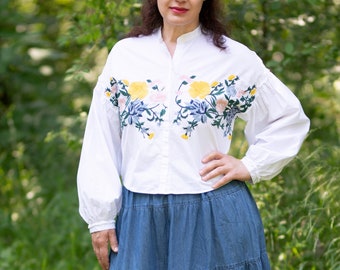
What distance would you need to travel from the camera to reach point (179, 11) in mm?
2633

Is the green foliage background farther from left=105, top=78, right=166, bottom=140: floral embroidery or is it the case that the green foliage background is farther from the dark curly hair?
left=105, top=78, right=166, bottom=140: floral embroidery

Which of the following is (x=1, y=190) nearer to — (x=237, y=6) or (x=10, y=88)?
(x=10, y=88)

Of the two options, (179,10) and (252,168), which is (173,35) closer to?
(179,10)

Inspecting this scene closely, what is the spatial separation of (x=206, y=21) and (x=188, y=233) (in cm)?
77

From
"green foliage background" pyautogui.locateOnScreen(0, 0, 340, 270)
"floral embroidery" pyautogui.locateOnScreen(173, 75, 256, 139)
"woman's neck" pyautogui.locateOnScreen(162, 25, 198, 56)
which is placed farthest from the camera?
"green foliage background" pyautogui.locateOnScreen(0, 0, 340, 270)

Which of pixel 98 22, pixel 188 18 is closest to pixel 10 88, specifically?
pixel 98 22

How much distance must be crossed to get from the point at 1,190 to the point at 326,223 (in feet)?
8.56

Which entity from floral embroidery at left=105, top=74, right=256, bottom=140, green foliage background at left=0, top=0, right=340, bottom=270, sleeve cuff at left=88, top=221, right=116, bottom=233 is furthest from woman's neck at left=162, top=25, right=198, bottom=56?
green foliage background at left=0, top=0, right=340, bottom=270

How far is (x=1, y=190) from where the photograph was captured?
17.5 ft

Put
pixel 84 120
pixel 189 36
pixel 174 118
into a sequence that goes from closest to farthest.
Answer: pixel 174 118 → pixel 189 36 → pixel 84 120

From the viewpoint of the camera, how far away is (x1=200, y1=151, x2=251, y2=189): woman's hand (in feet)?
8.68

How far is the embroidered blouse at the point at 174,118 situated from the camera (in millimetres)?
2613

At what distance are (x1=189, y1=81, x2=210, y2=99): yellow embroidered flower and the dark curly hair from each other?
0.54 feet

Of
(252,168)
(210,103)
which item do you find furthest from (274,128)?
(210,103)
